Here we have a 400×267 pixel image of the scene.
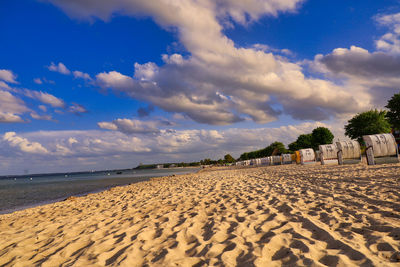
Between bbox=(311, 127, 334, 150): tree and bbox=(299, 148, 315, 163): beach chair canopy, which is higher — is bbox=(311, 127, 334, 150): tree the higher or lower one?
the higher one

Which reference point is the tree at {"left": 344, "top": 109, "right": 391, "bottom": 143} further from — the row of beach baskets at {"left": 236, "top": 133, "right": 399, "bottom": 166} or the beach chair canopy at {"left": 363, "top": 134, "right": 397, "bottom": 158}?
the beach chair canopy at {"left": 363, "top": 134, "right": 397, "bottom": 158}

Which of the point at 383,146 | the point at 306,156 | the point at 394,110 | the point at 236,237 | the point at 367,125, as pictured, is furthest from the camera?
the point at 367,125

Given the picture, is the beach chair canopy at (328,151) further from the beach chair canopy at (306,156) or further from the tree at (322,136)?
the tree at (322,136)

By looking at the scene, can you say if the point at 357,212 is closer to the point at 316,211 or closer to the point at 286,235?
the point at 316,211

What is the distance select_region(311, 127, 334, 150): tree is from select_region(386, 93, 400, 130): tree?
917 inches

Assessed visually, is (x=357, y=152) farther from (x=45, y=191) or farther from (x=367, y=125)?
(x=45, y=191)

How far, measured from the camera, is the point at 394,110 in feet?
124


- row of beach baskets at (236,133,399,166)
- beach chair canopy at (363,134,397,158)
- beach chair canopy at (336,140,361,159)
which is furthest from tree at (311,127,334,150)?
beach chair canopy at (363,134,397,158)

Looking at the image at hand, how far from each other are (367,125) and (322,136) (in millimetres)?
21472

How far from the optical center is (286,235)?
3.67 metres

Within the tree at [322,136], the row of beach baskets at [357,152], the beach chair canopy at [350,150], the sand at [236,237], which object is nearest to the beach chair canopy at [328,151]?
the row of beach baskets at [357,152]

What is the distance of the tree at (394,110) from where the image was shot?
37000mm

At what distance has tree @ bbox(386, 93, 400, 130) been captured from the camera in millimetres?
37000

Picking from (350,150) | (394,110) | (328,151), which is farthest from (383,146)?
(394,110)
